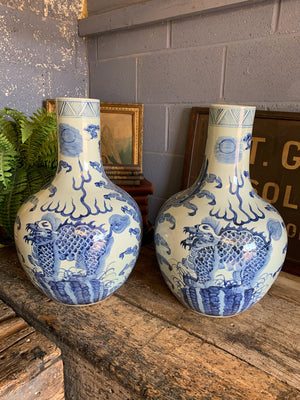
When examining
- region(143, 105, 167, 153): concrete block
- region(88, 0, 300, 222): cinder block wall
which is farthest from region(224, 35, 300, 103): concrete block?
region(143, 105, 167, 153): concrete block

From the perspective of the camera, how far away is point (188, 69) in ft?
3.17

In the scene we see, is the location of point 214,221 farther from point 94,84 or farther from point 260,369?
point 94,84

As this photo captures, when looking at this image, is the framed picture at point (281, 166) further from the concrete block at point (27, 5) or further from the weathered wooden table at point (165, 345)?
the concrete block at point (27, 5)

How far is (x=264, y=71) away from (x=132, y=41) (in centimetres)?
49

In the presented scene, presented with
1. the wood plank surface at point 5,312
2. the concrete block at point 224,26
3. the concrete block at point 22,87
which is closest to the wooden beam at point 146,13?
the concrete block at point 224,26

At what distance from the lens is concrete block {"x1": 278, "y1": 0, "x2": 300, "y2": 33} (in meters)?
0.75

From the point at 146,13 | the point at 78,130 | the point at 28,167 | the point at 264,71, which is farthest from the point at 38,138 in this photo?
the point at 264,71

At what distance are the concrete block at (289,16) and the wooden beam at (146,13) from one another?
0.08m

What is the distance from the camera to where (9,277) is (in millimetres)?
800

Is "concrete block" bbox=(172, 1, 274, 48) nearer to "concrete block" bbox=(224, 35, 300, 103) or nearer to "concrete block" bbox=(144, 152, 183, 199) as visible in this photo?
"concrete block" bbox=(224, 35, 300, 103)

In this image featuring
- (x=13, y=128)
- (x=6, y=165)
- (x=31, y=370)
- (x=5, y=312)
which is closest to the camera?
(x=31, y=370)

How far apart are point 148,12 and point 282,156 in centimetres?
60

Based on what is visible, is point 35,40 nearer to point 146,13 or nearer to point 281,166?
point 146,13

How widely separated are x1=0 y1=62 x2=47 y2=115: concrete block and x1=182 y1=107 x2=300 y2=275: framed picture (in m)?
0.77
